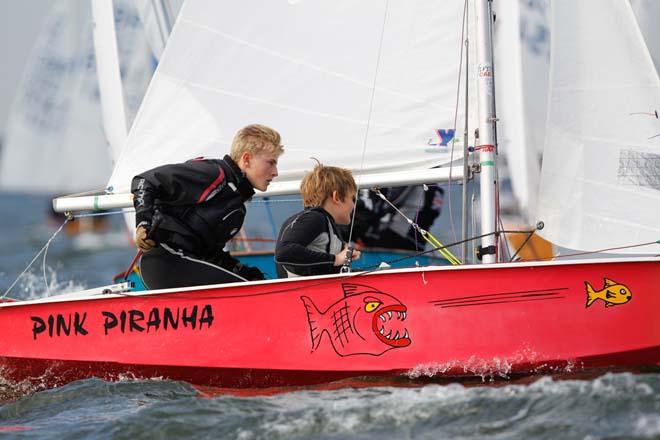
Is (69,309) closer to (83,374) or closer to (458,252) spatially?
(83,374)

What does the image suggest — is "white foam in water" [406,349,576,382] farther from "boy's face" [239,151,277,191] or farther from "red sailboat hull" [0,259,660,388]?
"boy's face" [239,151,277,191]

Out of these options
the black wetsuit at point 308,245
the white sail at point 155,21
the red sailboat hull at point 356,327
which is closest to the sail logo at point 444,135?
the black wetsuit at point 308,245

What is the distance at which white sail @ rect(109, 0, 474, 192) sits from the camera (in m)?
4.79

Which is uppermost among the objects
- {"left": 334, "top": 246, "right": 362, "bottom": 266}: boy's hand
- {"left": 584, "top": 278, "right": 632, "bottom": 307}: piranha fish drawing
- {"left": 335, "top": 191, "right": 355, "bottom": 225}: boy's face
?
{"left": 335, "top": 191, "right": 355, "bottom": 225}: boy's face

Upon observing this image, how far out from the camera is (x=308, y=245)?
13.3 ft

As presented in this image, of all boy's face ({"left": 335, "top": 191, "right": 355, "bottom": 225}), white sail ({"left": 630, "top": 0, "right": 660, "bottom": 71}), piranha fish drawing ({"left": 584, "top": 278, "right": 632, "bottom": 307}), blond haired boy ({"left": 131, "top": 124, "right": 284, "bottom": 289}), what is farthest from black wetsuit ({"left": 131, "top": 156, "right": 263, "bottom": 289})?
white sail ({"left": 630, "top": 0, "right": 660, "bottom": 71})

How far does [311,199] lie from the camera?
4168 millimetres

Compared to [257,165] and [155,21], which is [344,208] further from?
[155,21]

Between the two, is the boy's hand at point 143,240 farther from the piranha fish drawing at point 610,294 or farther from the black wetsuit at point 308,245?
the piranha fish drawing at point 610,294

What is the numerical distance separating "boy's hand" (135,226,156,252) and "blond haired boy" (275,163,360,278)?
0.50 meters

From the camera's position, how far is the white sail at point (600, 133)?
409 cm

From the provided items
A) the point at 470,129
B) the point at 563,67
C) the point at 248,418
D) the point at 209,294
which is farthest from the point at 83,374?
the point at 563,67

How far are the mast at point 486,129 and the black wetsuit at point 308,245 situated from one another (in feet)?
2.08

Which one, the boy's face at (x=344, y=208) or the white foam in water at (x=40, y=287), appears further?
the white foam in water at (x=40, y=287)
